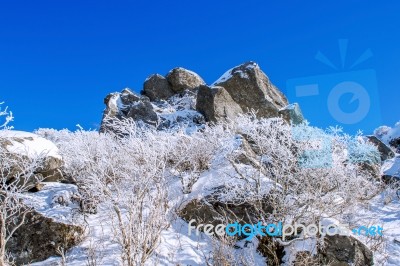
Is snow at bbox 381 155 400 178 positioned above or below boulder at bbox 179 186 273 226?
above

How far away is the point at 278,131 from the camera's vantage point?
13.7 metres

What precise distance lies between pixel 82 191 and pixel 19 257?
8.24ft

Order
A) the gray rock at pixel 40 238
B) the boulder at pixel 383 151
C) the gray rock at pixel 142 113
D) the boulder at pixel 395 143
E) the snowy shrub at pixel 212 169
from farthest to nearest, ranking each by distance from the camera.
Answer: the boulder at pixel 395 143
the boulder at pixel 383 151
the gray rock at pixel 142 113
the gray rock at pixel 40 238
the snowy shrub at pixel 212 169

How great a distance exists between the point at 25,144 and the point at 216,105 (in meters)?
15.2

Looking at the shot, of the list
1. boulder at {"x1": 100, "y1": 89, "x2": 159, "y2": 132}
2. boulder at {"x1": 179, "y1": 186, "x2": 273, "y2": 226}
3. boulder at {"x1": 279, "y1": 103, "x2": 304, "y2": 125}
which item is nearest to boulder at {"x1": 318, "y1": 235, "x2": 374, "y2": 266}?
boulder at {"x1": 179, "y1": 186, "x2": 273, "y2": 226}

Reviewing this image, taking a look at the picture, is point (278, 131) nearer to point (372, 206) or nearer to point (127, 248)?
point (372, 206)

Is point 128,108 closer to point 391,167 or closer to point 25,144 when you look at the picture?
point 25,144

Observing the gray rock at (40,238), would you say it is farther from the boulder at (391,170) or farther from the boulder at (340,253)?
the boulder at (391,170)

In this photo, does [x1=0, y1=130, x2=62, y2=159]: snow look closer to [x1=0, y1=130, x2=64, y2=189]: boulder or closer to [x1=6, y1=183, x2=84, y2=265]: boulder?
[x1=0, y1=130, x2=64, y2=189]: boulder

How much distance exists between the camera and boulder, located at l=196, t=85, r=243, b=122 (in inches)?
935

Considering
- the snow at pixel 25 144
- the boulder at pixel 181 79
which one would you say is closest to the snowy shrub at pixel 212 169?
the snow at pixel 25 144

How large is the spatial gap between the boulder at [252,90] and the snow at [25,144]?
55.3 ft

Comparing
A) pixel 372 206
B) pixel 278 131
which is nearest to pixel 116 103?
pixel 278 131

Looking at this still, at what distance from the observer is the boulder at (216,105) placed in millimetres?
23750
